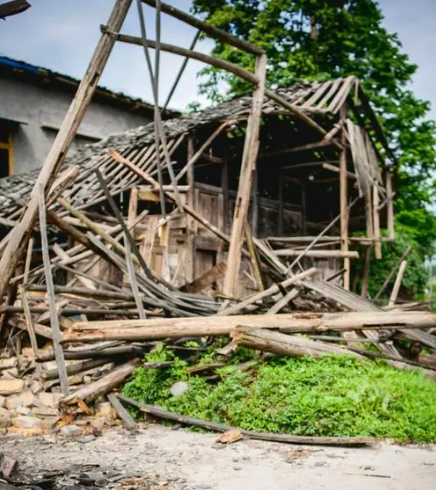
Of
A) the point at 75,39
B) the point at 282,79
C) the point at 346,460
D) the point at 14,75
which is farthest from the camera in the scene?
the point at 282,79

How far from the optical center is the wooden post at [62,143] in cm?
529

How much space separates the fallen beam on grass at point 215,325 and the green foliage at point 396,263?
1031 centimetres

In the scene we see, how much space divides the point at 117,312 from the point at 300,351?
238 centimetres

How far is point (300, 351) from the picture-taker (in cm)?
548

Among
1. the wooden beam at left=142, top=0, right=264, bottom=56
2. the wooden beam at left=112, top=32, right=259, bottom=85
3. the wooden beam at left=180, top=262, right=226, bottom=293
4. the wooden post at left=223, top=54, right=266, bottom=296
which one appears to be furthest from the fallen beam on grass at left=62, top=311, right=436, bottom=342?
the wooden beam at left=142, top=0, right=264, bottom=56

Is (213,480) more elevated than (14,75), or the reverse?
(14,75)

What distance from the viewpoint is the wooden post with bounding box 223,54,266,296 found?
7.08m

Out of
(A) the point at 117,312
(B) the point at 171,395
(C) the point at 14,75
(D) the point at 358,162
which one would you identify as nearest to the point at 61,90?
(C) the point at 14,75

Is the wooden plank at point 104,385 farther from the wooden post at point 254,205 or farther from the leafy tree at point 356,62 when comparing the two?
the leafy tree at point 356,62

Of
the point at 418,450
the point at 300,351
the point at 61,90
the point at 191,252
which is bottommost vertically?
the point at 418,450

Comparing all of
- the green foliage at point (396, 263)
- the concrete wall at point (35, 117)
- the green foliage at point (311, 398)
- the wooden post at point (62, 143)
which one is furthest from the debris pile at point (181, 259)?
the concrete wall at point (35, 117)

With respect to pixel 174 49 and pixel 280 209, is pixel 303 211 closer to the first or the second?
pixel 280 209

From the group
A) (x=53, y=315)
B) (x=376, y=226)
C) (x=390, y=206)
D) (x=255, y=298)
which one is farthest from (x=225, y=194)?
(x=53, y=315)

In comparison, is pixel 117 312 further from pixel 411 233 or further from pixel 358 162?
pixel 411 233
